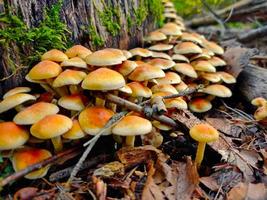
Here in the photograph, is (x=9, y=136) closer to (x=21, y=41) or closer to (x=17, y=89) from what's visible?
(x=17, y=89)

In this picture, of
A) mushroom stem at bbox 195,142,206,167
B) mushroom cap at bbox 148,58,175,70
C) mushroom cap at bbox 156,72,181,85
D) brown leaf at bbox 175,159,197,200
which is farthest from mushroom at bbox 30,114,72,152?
mushroom cap at bbox 148,58,175,70

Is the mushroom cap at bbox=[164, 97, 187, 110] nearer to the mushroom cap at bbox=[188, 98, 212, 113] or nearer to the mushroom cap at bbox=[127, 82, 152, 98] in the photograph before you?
the mushroom cap at bbox=[127, 82, 152, 98]

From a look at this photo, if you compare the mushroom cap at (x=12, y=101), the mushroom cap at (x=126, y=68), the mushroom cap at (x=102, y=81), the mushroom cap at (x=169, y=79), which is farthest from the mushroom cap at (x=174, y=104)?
the mushroom cap at (x=12, y=101)

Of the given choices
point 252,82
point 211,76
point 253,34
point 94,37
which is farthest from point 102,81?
point 253,34

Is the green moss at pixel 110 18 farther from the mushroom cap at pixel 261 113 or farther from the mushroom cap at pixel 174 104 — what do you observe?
the mushroom cap at pixel 261 113

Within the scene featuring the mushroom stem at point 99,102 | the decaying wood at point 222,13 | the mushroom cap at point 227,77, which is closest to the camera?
the mushroom stem at point 99,102

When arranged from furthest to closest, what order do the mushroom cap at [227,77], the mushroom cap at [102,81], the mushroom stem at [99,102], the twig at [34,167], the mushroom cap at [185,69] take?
the mushroom cap at [227,77] < the mushroom cap at [185,69] < the mushroom stem at [99,102] < the mushroom cap at [102,81] < the twig at [34,167]
